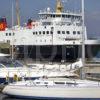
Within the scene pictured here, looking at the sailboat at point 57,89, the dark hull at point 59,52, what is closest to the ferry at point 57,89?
the sailboat at point 57,89

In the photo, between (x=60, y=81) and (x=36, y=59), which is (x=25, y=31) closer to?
(x=36, y=59)

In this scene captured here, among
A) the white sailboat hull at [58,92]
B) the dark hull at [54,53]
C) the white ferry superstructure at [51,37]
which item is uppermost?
the white ferry superstructure at [51,37]

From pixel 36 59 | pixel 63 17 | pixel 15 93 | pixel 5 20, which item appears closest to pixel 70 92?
pixel 15 93

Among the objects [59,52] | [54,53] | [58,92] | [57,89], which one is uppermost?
[59,52]

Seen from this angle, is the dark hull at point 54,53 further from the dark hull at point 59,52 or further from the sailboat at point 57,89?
the sailboat at point 57,89

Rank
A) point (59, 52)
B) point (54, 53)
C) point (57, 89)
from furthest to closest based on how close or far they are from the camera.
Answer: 1. point (59, 52)
2. point (54, 53)
3. point (57, 89)

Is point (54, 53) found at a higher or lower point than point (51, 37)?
lower

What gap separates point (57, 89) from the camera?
32719 millimetres

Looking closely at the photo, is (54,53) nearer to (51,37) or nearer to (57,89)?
(51,37)

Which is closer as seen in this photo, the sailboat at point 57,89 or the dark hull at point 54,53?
the sailboat at point 57,89

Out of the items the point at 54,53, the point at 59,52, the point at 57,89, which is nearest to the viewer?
the point at 57,89

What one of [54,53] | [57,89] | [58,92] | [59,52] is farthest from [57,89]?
[59,52]

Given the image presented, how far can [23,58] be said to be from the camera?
71.2 m

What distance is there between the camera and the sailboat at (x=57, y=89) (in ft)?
107
